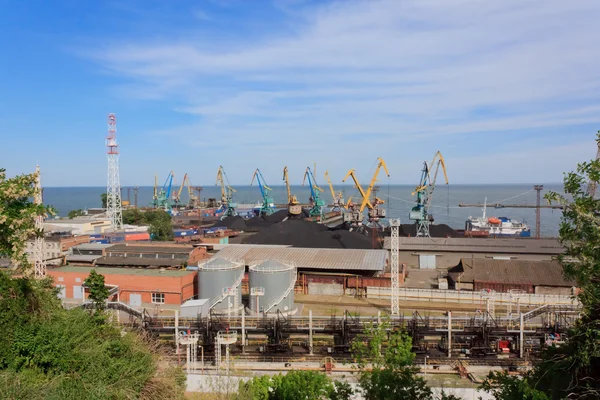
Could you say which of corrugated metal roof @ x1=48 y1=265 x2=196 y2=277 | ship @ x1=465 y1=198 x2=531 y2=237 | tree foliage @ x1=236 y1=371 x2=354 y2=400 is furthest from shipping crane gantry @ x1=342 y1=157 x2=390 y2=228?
tree foliage @ x1=236 y1=371 x2=354 y2=400

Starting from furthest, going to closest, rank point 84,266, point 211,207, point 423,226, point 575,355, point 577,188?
point 211,207 → point 423,226 → point 84,266 → point 577,188 → point 575,355

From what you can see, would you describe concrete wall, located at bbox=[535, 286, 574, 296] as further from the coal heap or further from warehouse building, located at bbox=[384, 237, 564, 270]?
the coal heap

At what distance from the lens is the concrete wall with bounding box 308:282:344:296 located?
33188 mm

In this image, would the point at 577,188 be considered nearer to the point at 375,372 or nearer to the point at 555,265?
the point at 375,372

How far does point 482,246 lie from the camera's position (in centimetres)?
4288

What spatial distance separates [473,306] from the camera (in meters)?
→ 30.1

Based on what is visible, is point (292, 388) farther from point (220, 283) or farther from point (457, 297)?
point (457, 297)

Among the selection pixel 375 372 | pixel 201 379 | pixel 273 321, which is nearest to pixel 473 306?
pixel 273 321

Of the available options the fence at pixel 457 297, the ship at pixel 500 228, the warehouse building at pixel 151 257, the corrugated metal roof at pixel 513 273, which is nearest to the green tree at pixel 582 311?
the fence at pixel 457 297

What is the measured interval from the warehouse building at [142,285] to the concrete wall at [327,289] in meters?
9.19

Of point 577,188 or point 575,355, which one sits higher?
point 577,188

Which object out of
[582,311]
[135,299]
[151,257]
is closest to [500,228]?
[151,257]

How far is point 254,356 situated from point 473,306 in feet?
56.1

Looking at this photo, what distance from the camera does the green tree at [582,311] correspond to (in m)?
7.24
